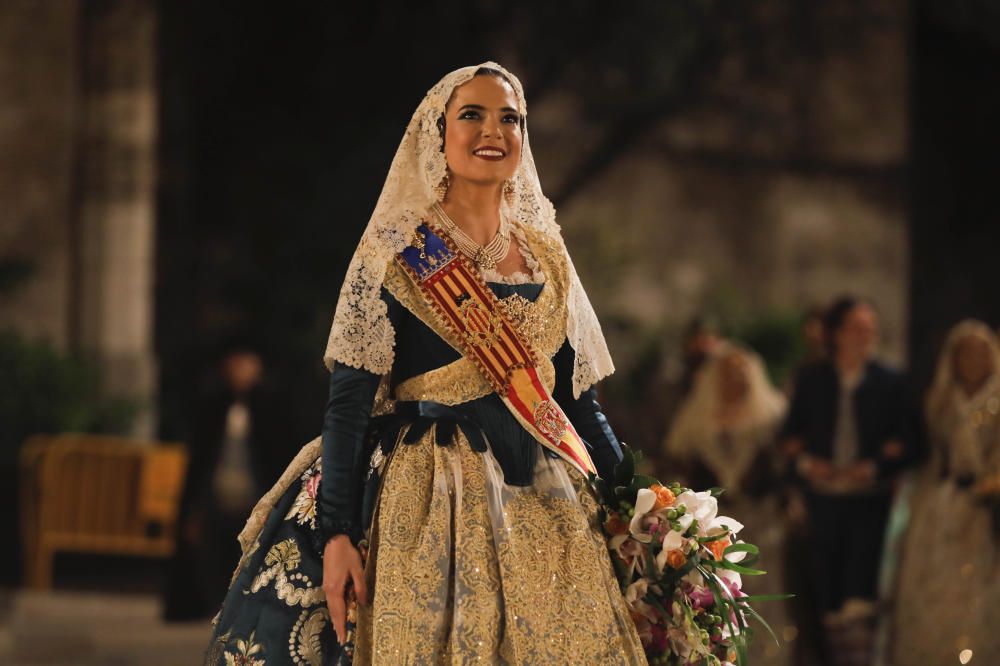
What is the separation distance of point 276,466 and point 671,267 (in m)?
7.72

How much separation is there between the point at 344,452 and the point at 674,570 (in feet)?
2.25

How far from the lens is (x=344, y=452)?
3209 millimetres

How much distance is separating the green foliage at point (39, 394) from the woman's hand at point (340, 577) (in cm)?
774

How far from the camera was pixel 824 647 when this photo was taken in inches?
294

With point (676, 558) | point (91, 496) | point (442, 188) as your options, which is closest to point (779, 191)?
point (91, 496)

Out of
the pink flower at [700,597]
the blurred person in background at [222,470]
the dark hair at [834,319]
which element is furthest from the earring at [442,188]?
the blurred person in background at [222,470]

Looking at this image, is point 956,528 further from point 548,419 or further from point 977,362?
point 548,419

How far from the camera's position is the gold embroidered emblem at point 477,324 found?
3.34 metres

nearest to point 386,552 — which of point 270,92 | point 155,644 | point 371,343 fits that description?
point 371,343

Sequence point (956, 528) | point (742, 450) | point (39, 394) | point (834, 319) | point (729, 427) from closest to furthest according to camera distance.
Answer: point (956, 528) < point (834, 319) < point (742, 450) < point (729, 427) < point (39, 394)

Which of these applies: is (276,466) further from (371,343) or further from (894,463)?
(371,343)

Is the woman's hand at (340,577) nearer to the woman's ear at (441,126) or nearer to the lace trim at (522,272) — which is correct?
the lace trim at (522,272)

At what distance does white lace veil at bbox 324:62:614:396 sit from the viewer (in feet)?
10.8
